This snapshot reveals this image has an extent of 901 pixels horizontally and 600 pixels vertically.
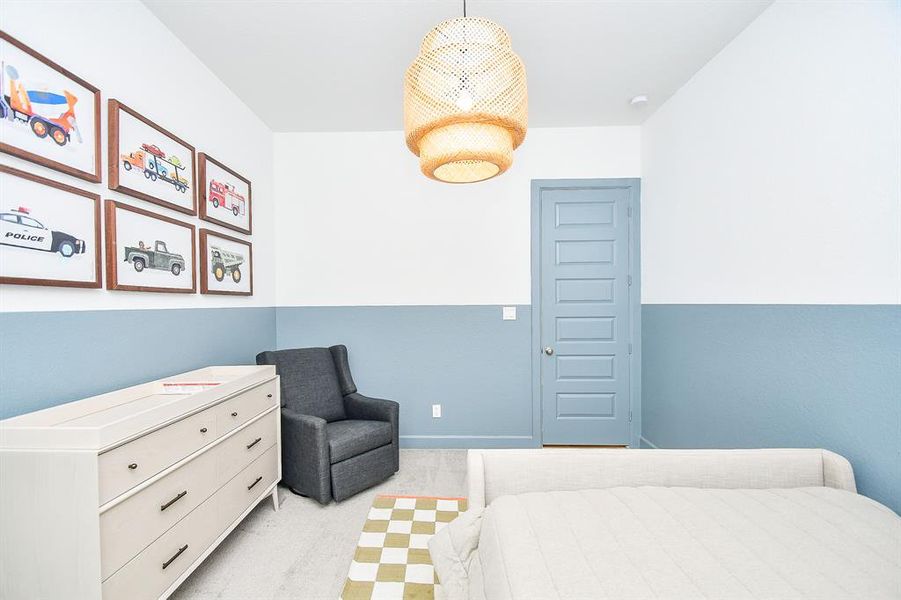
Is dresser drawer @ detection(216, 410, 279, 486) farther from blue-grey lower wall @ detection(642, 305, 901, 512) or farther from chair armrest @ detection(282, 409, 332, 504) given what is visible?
blue-grey lower wall @ detection(642, 305, 901, 512)

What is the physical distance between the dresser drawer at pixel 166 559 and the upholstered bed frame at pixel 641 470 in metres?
1.16

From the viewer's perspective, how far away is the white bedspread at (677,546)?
35.8 inches

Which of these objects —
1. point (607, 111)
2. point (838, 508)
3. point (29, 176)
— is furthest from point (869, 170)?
point (29, 176)

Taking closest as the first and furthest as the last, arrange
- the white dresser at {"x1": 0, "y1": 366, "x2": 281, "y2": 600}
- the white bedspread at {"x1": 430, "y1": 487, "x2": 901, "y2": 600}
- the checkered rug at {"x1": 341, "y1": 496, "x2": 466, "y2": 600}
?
1. the white bedspread at {"x1": 430, "y1": 487, "x2": 901, "y2": 600}
2. the white dresser at {"x1": 0, "y1": 366, "x2": 281, "y2": 600}
3. the checkered rug at {"x1": 341, "y1": 496, "x2": 466, "y2": 600}

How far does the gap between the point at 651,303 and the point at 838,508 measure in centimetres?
194

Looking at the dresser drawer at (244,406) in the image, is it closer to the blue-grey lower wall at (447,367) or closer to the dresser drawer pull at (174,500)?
the dresser drawer pull at (174,500)

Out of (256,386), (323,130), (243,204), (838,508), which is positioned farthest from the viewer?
(323,130)

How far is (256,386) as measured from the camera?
202 centimetres

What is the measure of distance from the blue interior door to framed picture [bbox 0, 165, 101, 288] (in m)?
2.85

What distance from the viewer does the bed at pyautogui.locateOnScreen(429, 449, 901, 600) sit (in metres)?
0.92

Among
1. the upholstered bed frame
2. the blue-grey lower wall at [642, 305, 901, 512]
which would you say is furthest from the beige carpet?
the blue-grey lower wall at [642, 305, 901, 512]

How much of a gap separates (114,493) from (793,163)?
3.07 m

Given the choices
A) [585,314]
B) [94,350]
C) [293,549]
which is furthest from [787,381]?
[94,350]

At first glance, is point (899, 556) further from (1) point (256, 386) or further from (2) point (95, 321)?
(2) point (95, 321)
